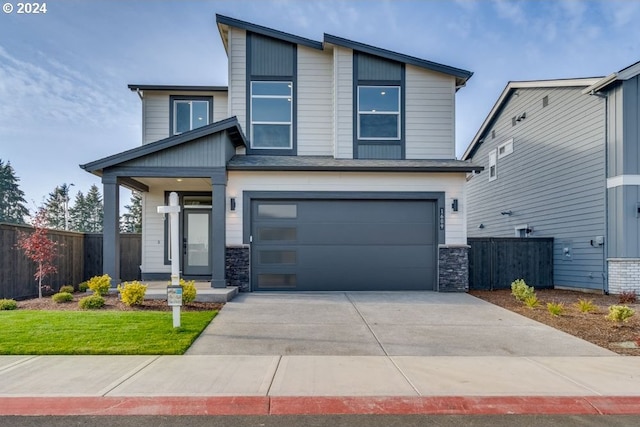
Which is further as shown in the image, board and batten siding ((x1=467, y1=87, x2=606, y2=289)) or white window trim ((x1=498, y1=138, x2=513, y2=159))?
white window trim ((x1=498, y1=138, x2=513, y2=159))

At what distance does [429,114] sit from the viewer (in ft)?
40.0

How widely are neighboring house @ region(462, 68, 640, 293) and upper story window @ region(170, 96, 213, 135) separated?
8674 mm

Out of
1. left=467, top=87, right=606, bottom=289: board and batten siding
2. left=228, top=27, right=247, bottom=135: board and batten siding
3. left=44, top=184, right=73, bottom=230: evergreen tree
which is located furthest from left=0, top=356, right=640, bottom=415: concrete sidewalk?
left=44, top=184, right=73, bottom=230: evergreen tree

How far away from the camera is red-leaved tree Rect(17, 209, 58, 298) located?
9360 mm

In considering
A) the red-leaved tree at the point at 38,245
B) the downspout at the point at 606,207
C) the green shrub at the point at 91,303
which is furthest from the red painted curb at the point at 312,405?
the downspout at the point at 606,207

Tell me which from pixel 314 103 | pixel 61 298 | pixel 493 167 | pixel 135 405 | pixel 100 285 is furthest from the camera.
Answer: pixel 493 167

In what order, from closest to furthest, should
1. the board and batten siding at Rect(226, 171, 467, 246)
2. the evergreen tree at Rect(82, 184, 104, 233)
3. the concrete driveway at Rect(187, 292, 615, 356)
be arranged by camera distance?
the concrete driveway at Rect(187, 292, 615, 356), the board and batten siding at Rect(226, 171, 467, 246), the evergreen tree at Rect(82, 184, 104, 233)

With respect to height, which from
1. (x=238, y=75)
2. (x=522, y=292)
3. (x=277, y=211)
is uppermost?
(x=238, y=75)

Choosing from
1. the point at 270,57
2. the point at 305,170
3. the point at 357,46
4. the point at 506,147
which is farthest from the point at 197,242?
the point at 506,147

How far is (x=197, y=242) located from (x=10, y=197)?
145 feet

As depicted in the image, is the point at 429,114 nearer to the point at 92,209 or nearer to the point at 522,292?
the point at 522,292

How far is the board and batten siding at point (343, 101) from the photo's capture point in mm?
A: 11914

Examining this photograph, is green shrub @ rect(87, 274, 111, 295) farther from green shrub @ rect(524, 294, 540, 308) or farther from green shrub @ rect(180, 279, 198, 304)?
green shrub @ rect(524, 294, 540, 308)

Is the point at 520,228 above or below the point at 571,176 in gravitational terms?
below
